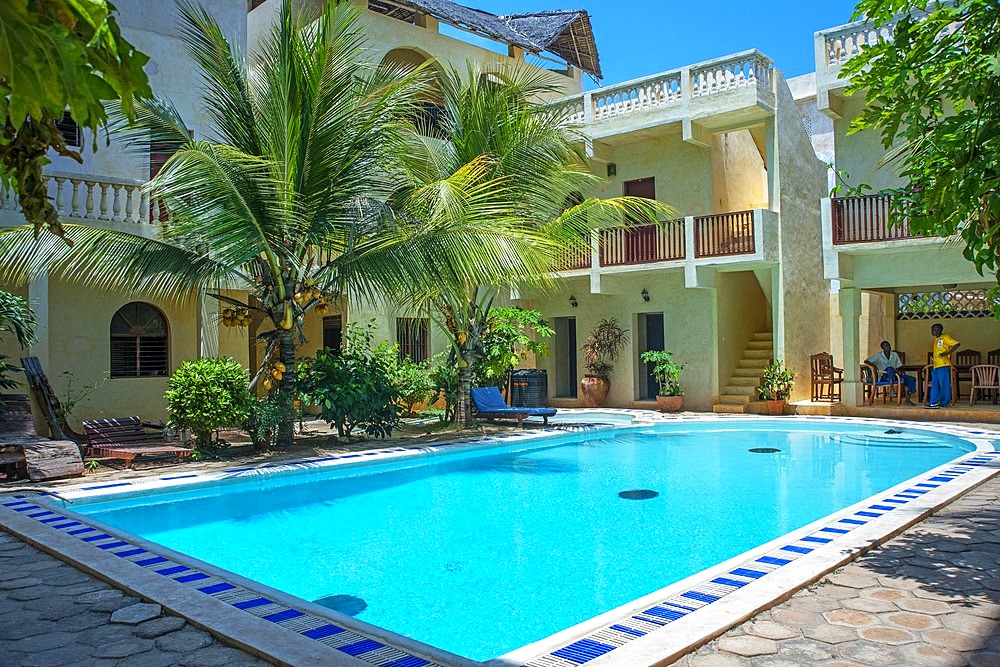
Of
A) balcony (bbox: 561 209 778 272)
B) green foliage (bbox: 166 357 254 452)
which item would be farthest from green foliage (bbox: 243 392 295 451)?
balcony (bbox: 561 209 778 272)

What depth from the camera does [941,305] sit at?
1941 centimetres

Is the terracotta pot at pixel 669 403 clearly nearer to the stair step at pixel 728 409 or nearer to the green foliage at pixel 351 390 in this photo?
the stair step at pixel 728 409

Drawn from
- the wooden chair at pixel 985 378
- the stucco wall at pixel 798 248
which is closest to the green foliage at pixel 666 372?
the stucco wall at pixel 798 248

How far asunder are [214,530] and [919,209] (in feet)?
21.2

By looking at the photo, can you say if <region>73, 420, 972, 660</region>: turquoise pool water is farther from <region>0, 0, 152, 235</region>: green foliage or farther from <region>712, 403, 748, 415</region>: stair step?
<region>712, 403, 748, 415</region>: stair step

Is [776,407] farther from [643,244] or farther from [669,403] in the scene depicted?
[643,244]

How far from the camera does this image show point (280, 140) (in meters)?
10.1

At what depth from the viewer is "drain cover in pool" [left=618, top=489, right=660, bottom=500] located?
345 inches

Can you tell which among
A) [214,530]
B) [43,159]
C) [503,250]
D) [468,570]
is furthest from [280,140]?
[43,159]

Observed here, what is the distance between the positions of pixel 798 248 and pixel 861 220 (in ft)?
7.55

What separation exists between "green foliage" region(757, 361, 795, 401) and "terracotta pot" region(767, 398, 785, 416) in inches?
2.3

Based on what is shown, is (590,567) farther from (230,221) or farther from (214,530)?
(230,221)

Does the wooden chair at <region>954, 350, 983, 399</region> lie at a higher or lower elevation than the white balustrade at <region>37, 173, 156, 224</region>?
lower

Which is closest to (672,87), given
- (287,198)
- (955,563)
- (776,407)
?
(776,407)
